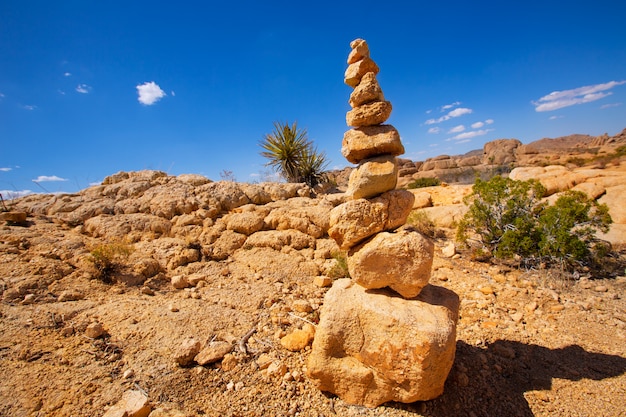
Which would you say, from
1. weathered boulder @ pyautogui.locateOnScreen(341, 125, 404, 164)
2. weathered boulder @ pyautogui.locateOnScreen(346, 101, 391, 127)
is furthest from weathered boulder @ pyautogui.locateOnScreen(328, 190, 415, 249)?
weathered boulder @ pyautogui.locateOnScreen(346, 101, 391, 127)

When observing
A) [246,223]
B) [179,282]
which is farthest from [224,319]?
[246,223]

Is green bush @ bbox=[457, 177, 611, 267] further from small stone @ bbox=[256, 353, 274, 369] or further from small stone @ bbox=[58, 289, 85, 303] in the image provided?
small stone @ bbox=[58, 289, 85, 303]

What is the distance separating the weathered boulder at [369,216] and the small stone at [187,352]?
194 centimetres

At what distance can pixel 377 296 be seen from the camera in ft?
9.63

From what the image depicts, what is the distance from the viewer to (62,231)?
5.49m

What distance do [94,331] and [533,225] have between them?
7.16 metres

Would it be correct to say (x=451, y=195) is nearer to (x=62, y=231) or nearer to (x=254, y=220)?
(x=254, y=220)

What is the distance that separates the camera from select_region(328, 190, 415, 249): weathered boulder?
297cm

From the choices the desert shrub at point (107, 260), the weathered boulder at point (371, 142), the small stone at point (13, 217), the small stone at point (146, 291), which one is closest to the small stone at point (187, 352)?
the small stone at point (146, 291)

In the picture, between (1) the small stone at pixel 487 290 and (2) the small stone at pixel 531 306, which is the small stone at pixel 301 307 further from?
(2) the small stone at pixel 531 306

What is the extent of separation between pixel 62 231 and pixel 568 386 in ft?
26.4

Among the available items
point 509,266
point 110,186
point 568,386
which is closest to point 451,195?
point 509,266

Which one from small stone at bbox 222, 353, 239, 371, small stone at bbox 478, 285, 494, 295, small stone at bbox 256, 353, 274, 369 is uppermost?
small stone at bbox 222, 353, 239, 371

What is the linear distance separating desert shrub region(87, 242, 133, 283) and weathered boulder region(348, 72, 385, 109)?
14.3 feet
